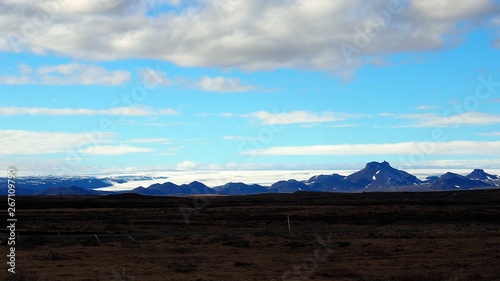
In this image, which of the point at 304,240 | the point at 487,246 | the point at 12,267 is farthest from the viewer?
the point at 304,240

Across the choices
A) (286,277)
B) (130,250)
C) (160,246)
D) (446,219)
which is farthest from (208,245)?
(446,219)

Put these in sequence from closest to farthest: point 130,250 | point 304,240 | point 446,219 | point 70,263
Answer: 1. point 70,263
2. point 130,250
3. point 304,240
4. point 446,219

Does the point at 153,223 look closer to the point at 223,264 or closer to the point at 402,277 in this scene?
the point at 223,264

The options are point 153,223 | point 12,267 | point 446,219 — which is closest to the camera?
point 12,267

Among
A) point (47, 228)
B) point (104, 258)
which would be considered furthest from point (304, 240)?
point (47, 228)

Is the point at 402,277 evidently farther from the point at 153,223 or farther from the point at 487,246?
the point at 153,223

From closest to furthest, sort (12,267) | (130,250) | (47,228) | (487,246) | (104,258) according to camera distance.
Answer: (12,267), (104,258), (130,250), (487,246), (47,228)

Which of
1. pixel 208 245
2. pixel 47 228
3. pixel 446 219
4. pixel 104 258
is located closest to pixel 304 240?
pixel 208 245

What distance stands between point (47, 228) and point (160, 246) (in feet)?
65.2

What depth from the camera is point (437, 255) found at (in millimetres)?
34344

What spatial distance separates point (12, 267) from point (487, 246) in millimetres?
28342

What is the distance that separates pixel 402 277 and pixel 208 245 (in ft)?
54.7

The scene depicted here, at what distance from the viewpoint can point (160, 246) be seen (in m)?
38.1

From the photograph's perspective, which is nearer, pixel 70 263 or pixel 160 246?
pixel 70 263
